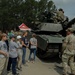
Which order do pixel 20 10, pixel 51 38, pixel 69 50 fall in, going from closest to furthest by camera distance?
pixel 69 50 < pixel 51 38 < pixel 20 10

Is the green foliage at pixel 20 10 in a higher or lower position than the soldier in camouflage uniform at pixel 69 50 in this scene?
higher

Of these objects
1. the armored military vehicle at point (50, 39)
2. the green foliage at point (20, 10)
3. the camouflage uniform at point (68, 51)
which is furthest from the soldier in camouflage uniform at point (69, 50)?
the green foliage at point (20, 10)

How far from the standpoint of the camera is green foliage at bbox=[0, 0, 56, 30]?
47.9 meters

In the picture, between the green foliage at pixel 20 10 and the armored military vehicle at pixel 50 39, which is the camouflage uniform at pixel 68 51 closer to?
the armored military vehicle at pixel 50 39

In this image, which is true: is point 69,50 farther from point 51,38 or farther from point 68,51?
point 51,38

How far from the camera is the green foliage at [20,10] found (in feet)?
157

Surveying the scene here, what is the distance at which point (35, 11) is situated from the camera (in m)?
47.8

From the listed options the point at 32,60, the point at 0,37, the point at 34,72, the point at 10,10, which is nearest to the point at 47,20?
the point at 32,60

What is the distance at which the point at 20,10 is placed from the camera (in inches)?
1950

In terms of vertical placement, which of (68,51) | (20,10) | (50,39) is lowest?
(68,51)

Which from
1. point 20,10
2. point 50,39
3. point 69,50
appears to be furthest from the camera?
point 20,10

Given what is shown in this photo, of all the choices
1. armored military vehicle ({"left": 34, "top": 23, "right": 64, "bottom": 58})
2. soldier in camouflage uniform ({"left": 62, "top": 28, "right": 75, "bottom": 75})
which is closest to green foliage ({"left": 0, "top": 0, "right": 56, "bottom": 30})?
armored military vehicle ({"left": 34, "top": 23, "right": 64, "bottom": 58})

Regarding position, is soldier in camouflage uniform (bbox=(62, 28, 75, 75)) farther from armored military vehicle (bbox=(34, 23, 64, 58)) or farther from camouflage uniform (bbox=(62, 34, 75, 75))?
armored military vehicle (bbox=(34, 23, 64, 58))

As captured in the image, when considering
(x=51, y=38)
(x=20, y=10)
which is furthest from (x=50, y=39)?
(x=20, y=10)
